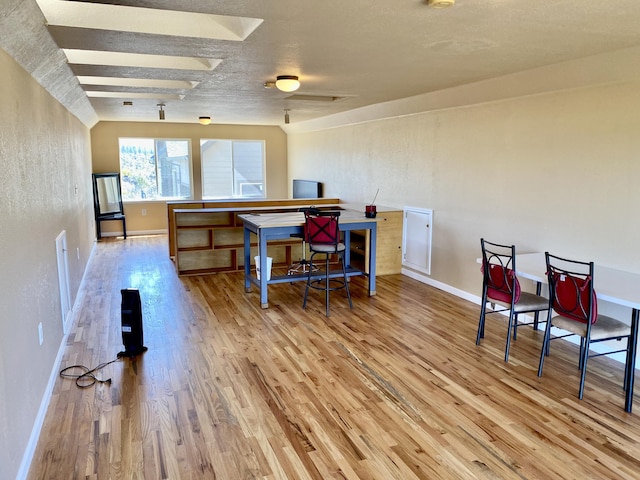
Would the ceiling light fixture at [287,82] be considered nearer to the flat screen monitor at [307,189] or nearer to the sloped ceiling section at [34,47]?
the sloped ceiling section at [34,47]

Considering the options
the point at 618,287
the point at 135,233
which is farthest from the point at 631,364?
the point at 135,233

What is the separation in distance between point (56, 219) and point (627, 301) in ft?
14.4

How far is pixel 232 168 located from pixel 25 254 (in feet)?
27.5

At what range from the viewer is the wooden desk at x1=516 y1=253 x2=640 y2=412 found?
9.67 feet

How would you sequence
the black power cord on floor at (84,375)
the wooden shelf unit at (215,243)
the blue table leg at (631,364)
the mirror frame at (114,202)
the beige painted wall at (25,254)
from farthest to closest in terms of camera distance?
the mirror frame at (114,202) → the wooden shelf unit at (215,243) → the black power cord on floor at (84,375) → the blue table leg at (631,364) → the beige painted wall at (25,254)

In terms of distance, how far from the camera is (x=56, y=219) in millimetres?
3977

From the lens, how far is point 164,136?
10.1m

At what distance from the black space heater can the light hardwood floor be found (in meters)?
0.12

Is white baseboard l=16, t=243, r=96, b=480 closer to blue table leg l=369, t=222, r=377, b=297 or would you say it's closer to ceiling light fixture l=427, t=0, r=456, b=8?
ceiling light fixture l=427, t=0, r=456, b=8

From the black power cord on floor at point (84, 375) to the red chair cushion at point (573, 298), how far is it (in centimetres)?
329

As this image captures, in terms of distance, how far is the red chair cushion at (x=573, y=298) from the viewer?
10.0 feet

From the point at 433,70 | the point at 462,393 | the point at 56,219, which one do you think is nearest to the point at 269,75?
the point at 433,70

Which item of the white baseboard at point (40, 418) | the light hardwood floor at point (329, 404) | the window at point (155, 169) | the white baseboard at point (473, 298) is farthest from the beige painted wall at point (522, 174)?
the window at point (155, 169)

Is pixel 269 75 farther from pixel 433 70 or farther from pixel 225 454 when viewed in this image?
pixel 225 454
